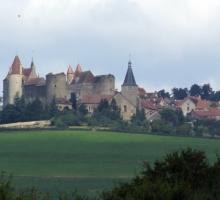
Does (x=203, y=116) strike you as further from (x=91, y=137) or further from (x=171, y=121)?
(x=91, y=137)

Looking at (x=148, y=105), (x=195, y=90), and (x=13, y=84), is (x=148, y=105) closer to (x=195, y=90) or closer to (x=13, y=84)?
(x=13, y=84)

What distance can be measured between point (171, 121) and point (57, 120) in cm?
1869

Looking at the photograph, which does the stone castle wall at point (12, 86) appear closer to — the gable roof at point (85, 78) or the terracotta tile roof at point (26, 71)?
the terracotta tile roof at point (26, 71)

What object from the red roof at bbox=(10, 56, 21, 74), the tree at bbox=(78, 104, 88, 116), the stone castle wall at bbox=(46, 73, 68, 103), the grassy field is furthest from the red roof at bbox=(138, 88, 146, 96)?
the grassy field

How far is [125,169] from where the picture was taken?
46.5 metres

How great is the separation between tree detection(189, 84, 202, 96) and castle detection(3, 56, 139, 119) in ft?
119

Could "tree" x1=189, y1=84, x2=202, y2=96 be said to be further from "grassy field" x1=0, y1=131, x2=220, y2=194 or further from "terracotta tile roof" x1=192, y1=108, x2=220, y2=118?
"grassy field" x1=0, y1=131, x2=220, y2=194

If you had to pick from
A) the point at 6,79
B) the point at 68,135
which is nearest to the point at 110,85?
the point at 6,79

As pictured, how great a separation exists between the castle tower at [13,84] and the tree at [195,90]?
148 feet

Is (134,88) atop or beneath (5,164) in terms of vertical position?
atop

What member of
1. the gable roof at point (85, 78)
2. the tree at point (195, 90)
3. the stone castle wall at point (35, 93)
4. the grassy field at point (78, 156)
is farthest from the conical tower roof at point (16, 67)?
the tree at point (195, 90)

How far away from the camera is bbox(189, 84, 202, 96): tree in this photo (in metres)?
157

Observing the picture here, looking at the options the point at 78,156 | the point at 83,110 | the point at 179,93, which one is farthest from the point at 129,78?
the point at 78,156

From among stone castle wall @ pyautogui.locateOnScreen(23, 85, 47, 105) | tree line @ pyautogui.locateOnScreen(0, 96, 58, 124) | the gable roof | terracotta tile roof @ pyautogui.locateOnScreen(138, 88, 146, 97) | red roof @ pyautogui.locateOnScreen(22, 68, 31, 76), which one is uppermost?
red roof @ pyautogui.locateOnScreen(22, 68, 31, 76)
